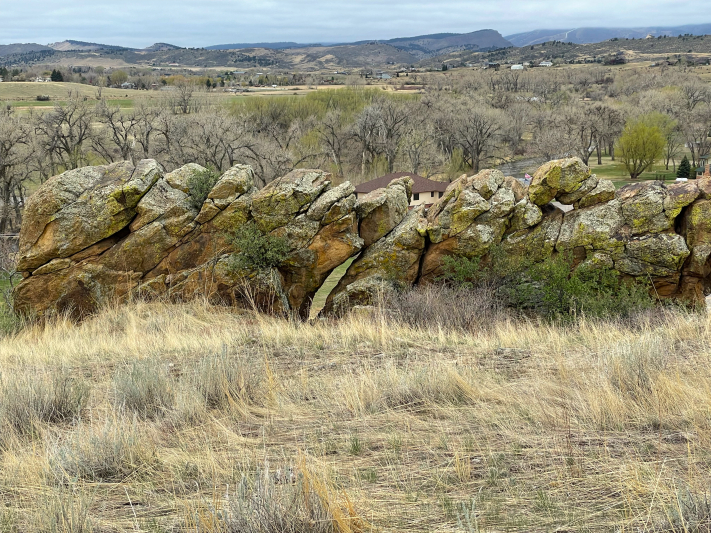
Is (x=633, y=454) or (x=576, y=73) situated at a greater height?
(x=576, y=73)

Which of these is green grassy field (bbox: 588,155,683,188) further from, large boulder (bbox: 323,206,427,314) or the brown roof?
large boulder (bbox: 323,206,427,314)

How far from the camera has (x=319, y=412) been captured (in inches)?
209

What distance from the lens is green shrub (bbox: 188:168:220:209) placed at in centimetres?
1686

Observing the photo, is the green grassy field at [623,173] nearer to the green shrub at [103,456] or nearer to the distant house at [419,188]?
the distant house at [419,188]

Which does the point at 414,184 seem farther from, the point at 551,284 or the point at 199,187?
the point at 551,284

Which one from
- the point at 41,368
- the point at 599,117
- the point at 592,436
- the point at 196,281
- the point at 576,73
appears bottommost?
the point at 196,281

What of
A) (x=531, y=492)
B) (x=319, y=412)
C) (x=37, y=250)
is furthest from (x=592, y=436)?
(x=37, y=250)

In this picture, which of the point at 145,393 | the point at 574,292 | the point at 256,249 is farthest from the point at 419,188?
the point at 145,393

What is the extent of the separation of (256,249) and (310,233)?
160 cm

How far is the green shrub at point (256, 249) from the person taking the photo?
1584 cm

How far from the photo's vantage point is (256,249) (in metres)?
15.8

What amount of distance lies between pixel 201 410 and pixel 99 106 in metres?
54.9

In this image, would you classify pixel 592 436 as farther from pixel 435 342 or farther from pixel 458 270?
pixel 458 270

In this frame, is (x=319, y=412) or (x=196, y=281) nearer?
(x=319, y=412)
